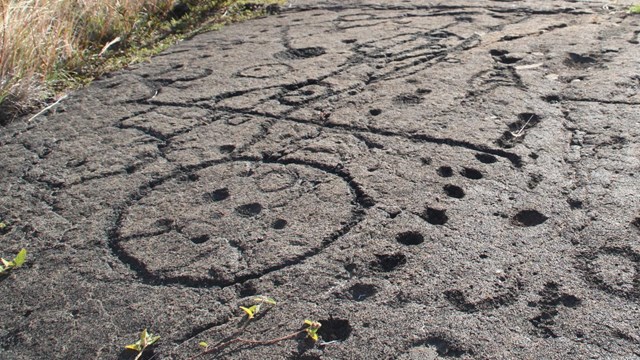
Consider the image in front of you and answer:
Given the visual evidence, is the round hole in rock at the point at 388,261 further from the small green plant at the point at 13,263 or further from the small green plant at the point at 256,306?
the small green plant at the point at 13,263

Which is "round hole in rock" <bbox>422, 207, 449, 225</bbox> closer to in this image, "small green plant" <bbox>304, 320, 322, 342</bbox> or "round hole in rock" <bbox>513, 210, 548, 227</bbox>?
"round hole in rock" <bbox>513, 210, 548, 227</bbox>

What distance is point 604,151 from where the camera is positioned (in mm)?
2309

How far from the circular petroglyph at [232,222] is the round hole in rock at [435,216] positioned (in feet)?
0.68

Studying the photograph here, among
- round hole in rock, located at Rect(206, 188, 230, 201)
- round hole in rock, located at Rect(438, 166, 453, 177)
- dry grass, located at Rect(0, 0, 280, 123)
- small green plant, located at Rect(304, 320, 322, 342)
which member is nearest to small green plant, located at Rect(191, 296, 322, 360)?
small green plant, located at Rect(304, 320, 322, 342)

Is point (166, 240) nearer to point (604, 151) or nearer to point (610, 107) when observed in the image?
point (604, 151)

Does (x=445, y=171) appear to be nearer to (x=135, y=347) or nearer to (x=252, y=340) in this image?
(x=252, y=340)

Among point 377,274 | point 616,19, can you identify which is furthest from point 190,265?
point 616,19

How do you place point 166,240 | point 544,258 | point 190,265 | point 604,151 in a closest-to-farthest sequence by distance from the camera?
point 544,258 < point 190,265 < point 166,240 < point 604,151

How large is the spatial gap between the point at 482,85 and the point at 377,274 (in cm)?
134

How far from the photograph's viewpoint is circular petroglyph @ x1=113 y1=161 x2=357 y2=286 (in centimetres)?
196

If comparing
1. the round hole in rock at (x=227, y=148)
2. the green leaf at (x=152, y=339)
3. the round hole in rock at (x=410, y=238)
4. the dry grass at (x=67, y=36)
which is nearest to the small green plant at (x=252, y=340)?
the green leaf at (x=152, y=339)

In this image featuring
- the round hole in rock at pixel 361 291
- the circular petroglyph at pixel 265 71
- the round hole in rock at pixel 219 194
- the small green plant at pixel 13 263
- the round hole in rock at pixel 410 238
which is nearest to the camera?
the round hole in rock at pixel 361 291

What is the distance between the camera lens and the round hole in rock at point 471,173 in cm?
223

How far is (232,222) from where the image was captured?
215 cm
